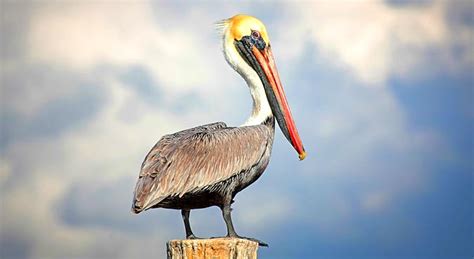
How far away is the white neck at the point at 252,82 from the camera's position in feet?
27.8

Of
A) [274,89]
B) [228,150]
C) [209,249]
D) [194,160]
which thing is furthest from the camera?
[274,89]

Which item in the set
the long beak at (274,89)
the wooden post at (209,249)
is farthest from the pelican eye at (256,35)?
the wooden post at (209,249)

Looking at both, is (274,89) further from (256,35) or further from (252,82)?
(256,35)

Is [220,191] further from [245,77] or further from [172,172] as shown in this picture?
[245,77]

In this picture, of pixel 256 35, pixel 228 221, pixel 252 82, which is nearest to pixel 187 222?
pixel 228 221

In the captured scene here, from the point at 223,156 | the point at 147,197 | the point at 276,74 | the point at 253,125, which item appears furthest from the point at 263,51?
the point at 147,197

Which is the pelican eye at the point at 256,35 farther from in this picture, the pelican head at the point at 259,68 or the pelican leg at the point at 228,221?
the pelican leg at the point at 228,221

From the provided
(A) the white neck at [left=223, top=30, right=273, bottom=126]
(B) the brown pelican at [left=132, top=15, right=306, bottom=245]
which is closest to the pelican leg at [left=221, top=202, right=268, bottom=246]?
(B) the brown pelican at [left=132, top=15, right=306, bottom=245]

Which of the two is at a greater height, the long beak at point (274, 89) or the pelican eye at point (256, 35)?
the pelican eye at point (256, 35)

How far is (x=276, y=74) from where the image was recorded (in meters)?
8.70

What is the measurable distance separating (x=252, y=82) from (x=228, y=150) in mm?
1069

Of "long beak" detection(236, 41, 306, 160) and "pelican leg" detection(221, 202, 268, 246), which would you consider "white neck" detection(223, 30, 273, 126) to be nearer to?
"long beak" detection(236, 41, 306, 160)

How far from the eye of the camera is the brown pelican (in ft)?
24.4

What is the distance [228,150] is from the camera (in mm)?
7809
